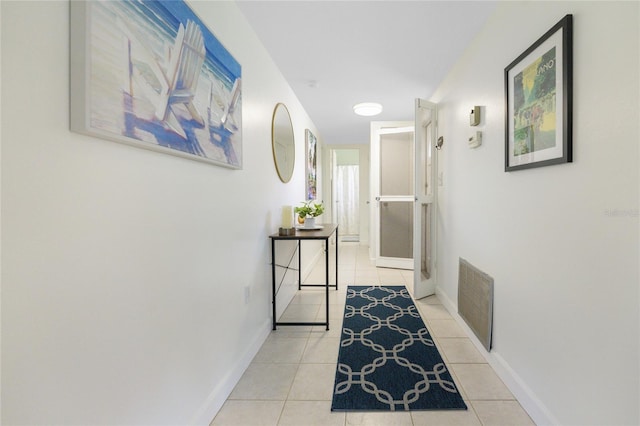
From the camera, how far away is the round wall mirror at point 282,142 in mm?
2842

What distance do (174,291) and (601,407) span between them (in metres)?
1.65

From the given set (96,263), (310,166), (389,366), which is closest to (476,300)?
(389,366)

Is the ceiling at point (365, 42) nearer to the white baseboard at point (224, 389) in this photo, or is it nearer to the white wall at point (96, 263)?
the white wall at point (96, 263)

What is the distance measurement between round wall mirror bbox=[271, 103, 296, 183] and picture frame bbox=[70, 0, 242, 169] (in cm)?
111

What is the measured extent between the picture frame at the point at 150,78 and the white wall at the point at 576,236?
1.57 meters

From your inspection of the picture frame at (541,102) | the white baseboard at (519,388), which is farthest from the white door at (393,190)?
the picture frame at (541,102)

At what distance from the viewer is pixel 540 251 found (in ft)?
5.06

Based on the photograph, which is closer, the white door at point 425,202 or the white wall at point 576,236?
the white wall at point 576,236

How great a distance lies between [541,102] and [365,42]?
1.40 metres

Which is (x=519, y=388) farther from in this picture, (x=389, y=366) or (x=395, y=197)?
(x=395, y=197)

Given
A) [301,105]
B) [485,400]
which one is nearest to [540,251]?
[485,400]

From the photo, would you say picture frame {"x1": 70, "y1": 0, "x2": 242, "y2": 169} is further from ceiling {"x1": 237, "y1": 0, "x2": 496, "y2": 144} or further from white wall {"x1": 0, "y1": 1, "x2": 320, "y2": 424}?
ceiling {"x1": 237, "y1": 0, "x2": 496, "y2": 144}

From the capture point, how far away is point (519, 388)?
1.70 meters

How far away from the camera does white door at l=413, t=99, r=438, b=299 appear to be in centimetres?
338
